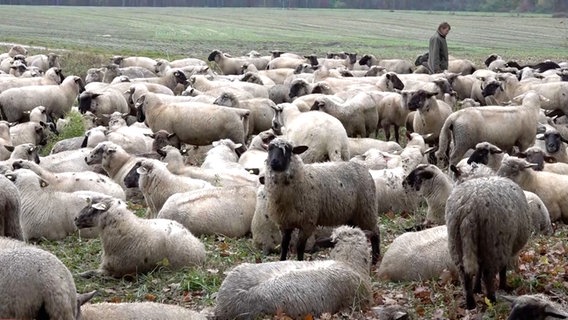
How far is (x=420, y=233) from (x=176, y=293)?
2606 mm

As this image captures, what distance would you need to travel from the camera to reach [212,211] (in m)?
11.4

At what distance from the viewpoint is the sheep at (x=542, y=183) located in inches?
460

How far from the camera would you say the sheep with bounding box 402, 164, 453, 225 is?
1166 cm

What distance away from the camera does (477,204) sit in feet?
26.7

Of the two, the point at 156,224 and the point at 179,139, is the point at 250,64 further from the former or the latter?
the point at 156,224

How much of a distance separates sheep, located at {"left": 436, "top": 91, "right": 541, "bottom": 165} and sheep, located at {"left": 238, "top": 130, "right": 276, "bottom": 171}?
292 cm

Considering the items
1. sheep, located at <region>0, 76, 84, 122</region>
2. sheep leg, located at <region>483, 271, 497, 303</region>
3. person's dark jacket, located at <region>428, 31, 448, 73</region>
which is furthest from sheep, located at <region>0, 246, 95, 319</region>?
person's dark jacket, located at <region>428, 31, 448, 73</region>

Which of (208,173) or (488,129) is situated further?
(488,129)

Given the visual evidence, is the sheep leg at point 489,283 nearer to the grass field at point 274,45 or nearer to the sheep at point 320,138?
the grass field at point 274,45

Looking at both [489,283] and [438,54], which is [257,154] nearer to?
[489,283]

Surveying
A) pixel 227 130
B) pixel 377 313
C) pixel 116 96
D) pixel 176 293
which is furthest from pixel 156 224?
pixel 116 96

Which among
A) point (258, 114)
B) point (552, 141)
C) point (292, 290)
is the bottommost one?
point (258, 114)

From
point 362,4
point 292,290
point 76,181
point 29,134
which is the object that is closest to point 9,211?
point 292,290

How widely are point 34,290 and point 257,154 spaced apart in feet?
26.6
